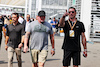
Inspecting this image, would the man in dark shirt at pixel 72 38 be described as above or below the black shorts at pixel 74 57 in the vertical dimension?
above

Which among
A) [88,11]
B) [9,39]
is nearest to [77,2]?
[88,11]

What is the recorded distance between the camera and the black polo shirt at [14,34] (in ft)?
24.6

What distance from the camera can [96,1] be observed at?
2208 centimetres

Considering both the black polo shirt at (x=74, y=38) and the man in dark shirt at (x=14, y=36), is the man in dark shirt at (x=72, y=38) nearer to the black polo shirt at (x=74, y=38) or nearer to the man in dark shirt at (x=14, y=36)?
the black polo shirt at (x=74, y=38)

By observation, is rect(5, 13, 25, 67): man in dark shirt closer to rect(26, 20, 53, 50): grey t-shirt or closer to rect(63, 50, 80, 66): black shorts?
rect(26, 20, 53, 50): grey t-shirt

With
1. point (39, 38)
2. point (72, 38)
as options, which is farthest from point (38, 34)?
point (72, 38)

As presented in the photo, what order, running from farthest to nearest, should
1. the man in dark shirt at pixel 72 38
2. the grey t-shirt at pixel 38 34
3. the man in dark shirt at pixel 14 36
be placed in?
the man in dark shirt at pixel 14 36 → the man in dark shirt at pixel 72 38 → the grey t-shirt at pixel 38 34

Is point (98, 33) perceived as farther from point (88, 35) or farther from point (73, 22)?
point (73, 22)

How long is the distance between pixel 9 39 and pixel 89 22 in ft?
50.3

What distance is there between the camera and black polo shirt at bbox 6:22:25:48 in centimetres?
751

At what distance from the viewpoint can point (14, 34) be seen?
7.52m

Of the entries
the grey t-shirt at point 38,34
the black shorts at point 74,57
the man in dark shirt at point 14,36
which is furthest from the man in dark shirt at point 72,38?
the man in dark shirt at point 14,36

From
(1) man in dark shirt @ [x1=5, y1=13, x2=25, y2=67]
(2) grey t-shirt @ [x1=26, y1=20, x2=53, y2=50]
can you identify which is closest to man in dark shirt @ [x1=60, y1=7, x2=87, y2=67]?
(2) grey t-shirt @ [x1=26, y1=20, x2=53, y2=50]

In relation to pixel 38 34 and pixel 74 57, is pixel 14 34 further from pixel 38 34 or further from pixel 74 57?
pixel 74 57
